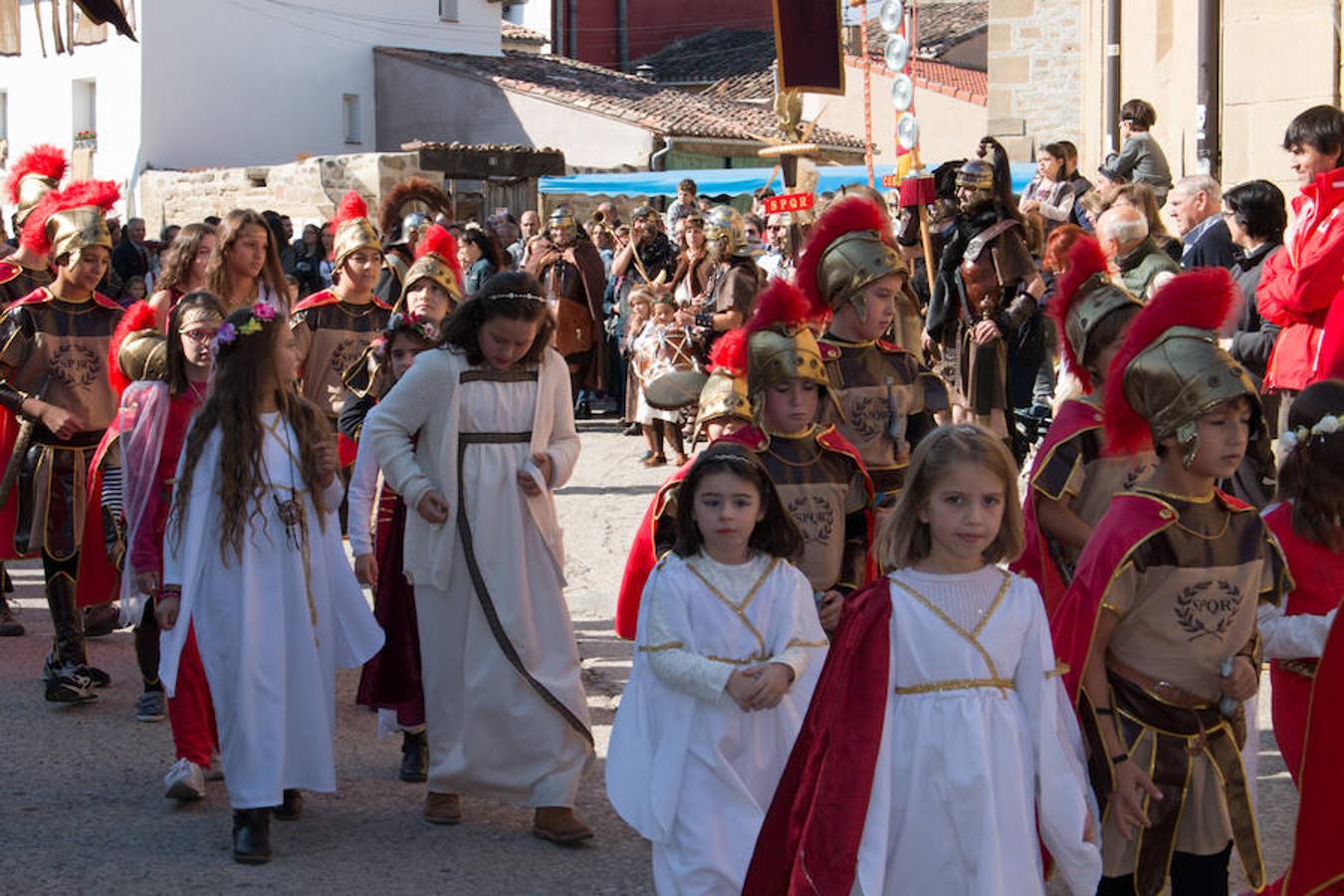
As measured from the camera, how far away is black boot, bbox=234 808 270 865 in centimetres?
558

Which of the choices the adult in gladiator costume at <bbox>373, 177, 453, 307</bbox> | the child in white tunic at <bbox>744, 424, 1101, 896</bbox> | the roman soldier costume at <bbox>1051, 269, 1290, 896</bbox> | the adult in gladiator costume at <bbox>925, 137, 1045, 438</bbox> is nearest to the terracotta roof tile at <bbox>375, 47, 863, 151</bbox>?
the adult in gladiator costume at <bbox>373, 177, 453, 307</bbox>

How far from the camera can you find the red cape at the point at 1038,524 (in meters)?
5.29

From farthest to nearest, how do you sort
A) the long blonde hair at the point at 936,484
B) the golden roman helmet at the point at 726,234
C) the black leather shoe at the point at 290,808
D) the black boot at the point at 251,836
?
the golden roman helmet at the point at 726,234
the black leather shoe at the point at 290,808
the black boot at the point at 251,836
the long blonde hair at the point at 936,484

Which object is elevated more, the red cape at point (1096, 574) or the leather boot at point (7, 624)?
the red cape at point (1096, 574)

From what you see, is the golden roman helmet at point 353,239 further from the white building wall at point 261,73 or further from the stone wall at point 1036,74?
the white building wall at point 261,73

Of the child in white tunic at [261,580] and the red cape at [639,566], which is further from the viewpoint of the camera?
the child in white tunic at [261,580]

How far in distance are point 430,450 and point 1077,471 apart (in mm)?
2056

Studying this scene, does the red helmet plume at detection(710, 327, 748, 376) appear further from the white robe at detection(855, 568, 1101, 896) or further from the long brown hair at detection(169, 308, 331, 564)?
the white robe at detection(855, 568, 1101, 896)

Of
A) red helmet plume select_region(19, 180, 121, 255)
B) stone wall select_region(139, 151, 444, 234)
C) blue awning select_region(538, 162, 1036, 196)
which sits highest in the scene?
stone wall select_region(139, 151, 444, 234)

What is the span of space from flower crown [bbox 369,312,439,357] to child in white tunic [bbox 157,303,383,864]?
1.39m

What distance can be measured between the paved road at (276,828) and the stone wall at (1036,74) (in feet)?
64.5

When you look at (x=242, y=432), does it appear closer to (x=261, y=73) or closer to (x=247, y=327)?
(x=247, y=327)

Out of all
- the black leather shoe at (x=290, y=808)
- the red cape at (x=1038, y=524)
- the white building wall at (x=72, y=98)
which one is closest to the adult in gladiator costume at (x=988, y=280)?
the red cape at (x=1038, y=524)

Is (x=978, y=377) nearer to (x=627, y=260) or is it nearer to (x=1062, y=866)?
(x=1062, y=866)
